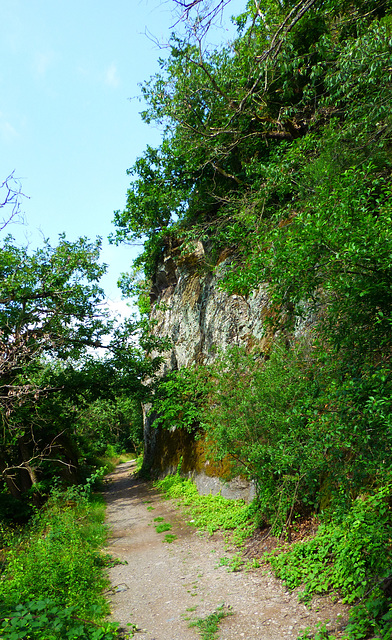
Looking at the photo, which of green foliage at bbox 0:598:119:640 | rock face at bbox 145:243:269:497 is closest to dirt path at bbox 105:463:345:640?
green foliage at bbox 0:598:119:640

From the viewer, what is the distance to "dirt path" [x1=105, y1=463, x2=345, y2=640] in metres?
4.16

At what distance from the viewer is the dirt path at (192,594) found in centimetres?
416

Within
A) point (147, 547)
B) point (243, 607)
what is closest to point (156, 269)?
point (147, 547)

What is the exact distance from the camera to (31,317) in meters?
11.4

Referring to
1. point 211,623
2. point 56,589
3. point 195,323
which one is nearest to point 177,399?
point 195,323

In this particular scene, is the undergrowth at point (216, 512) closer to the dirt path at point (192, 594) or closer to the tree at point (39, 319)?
the dirt path at point (192, 594)

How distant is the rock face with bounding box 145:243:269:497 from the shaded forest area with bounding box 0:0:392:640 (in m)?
0.75

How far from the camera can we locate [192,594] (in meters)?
5.27

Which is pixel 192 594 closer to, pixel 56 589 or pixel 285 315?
pixel 56 589

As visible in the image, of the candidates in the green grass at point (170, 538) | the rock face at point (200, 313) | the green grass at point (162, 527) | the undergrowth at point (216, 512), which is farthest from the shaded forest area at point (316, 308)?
the green grass at point (162, 527)

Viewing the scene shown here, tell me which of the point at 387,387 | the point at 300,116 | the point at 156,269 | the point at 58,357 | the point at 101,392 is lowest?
the point at 387,387

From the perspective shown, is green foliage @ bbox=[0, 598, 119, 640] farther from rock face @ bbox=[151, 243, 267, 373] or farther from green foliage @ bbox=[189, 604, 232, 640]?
rock face @ bbox=[151, 243, 267, 373]

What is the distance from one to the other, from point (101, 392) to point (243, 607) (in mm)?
12092

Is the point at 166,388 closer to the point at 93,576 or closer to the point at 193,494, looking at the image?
the point at 193,494
